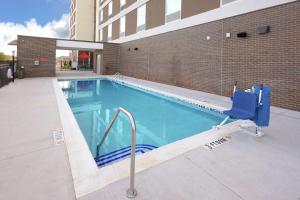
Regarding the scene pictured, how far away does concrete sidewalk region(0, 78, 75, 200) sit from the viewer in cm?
213

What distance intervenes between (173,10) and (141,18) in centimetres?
431

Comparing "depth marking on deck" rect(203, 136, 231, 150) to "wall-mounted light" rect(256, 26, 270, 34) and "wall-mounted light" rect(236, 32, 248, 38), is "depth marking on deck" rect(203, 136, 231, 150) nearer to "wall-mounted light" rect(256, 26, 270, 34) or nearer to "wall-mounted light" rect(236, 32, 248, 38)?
"wall-mounted light" rect(256, 26, 270, 34)

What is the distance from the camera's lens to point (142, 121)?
6.26 metres

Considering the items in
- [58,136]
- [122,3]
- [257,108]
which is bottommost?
[58,136]

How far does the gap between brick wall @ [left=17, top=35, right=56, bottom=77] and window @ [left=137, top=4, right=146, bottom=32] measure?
691 cm

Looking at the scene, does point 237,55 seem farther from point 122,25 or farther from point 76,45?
point 76,45

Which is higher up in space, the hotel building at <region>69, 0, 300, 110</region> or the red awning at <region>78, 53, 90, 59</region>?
the red awning at <region>78, 53, 90, 59</region>

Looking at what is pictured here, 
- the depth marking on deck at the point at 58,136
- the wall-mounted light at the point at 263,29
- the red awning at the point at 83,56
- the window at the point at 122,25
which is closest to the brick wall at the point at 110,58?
the window at the point at 122,25

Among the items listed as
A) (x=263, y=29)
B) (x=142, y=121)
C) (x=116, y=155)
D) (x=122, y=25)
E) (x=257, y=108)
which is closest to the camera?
(x=116, y=155)

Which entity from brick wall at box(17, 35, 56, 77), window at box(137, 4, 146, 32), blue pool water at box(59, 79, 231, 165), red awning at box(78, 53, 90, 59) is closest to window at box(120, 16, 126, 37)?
window at box(137, 4, 146, 32)

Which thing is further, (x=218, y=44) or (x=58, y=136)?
(x=218, y=44)

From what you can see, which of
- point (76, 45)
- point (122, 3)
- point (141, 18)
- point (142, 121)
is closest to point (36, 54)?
point (76, 45)

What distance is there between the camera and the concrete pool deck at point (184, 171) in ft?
7.14

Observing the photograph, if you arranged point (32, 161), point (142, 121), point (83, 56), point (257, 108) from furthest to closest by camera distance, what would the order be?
1. point (83, 56)
2. point (142, 121)
3. point (257, 108)
4. point (32, 161)
